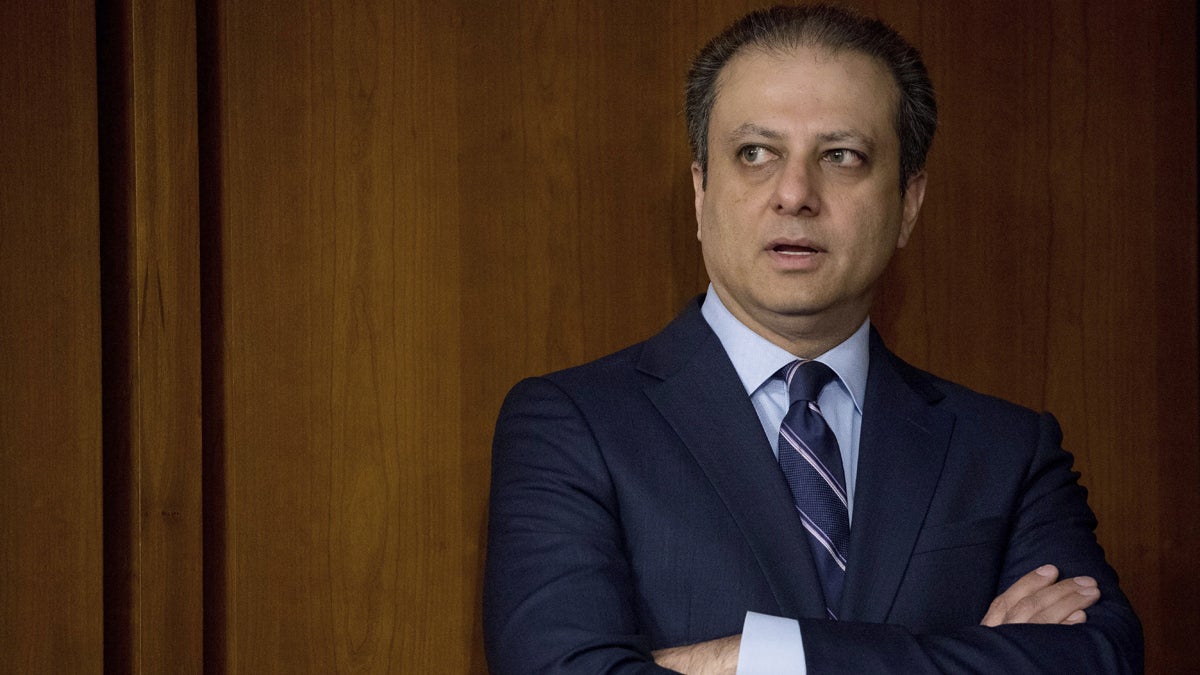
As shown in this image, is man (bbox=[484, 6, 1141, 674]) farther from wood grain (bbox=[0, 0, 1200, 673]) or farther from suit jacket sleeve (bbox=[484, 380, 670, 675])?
wood grain (bbox=[0, 0, 1200, 673])

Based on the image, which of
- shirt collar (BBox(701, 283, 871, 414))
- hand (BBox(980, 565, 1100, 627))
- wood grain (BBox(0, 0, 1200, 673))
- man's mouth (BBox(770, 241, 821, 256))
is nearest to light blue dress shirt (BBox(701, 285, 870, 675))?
shirt collar (BBox(701, 283, 871, 414))

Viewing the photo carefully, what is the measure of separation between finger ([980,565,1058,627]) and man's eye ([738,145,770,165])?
2.39 feet

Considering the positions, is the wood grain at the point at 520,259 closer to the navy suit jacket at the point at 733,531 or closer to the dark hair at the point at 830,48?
the dark hair at the point at 830,48

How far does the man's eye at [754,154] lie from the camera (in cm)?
189

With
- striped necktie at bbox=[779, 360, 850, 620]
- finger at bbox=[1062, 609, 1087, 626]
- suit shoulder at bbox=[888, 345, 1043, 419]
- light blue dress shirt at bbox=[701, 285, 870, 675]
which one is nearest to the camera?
finger at bbox=[1062, 609, 1087, 626]

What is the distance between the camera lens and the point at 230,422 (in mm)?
1981

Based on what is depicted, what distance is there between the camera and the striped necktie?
175cm

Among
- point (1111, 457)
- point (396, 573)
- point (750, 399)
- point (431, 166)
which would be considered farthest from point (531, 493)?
point (1111, 457)

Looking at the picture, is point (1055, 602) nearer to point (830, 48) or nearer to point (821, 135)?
point (821, 135)

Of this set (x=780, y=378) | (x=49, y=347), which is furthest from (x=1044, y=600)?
(x=49, y=347)

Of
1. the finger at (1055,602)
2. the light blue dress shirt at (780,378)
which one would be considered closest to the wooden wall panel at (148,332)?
the light blue dress shirt at (780,378)

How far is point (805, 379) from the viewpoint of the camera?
184 cm

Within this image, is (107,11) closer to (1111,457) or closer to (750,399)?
(750,399)

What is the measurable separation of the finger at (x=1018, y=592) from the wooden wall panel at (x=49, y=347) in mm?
1314
